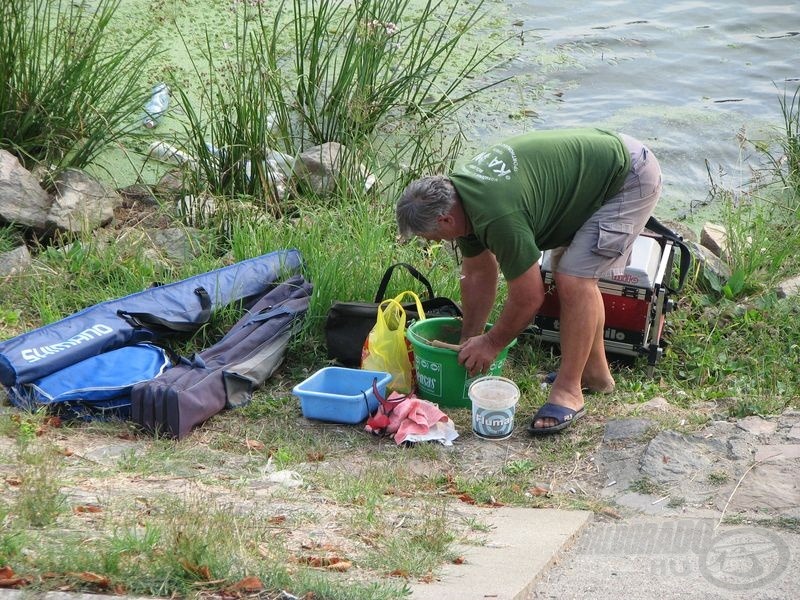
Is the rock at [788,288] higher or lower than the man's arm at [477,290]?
lower

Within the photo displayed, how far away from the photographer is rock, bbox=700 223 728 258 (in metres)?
5.65

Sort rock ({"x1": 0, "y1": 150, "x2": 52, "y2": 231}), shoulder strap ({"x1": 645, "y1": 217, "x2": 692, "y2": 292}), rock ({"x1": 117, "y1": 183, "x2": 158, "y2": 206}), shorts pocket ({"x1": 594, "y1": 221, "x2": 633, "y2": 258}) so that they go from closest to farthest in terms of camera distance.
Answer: shorts pocket ({"x1": 594, "y1": 221, "x2": 633, "y2": 258}), shoulder strap ({"x1": 645, "y1": 217, "x2": 692, "y2": 292}), rock ({"x1": 0, "y1": 150, "x2": 52, "y2": 231}), rock ({"x1": 117, "y1": 183, "x2": 158, "y2": 206})

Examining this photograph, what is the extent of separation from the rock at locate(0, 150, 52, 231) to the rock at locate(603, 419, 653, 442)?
3.33 meters

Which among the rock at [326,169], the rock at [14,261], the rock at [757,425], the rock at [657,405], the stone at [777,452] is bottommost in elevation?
the rock at [657,405]

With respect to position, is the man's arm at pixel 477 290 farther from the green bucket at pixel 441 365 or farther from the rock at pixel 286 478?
the rock at pixel 286 478

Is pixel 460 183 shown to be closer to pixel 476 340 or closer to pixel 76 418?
pixel 476 340

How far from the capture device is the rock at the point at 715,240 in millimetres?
5648

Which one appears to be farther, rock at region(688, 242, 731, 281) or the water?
the water

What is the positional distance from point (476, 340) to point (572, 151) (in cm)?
81

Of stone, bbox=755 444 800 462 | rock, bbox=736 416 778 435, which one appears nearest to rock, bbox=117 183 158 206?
rock, bbox=736 416 778 435

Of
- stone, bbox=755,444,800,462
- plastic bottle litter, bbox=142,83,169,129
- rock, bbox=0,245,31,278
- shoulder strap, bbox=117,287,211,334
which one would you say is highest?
plastic bottle litter, bbox=142,83,169,129

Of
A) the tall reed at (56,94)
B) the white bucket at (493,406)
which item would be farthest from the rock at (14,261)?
the white bucket at (493,406)

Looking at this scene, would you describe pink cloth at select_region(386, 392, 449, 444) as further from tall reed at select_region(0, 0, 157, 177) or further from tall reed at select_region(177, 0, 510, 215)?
tall reed at select_region(0, 0, 157, 177)

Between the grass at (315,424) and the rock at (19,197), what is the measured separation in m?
0.11
